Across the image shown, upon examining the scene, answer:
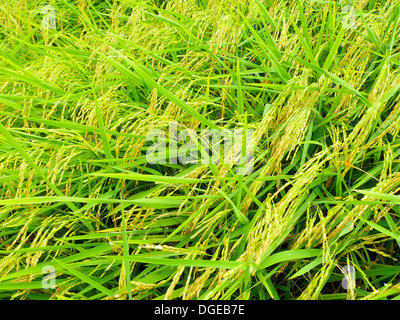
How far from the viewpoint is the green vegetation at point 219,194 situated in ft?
3.22

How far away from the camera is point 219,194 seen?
108cm

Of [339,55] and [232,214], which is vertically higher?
[339,55]

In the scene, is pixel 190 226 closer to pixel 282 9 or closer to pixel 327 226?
pixel 327 226

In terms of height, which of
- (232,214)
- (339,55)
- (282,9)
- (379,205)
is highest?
(282,9)

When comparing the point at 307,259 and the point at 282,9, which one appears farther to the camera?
the point at 282,9

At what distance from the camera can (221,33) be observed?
152cm

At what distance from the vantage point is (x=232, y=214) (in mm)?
1140

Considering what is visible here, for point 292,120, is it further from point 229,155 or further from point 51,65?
point 51,65

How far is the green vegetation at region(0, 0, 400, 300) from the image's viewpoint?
981mm

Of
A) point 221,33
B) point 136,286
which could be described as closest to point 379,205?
point 136,286

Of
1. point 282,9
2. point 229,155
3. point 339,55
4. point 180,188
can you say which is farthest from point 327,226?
point 282,9
